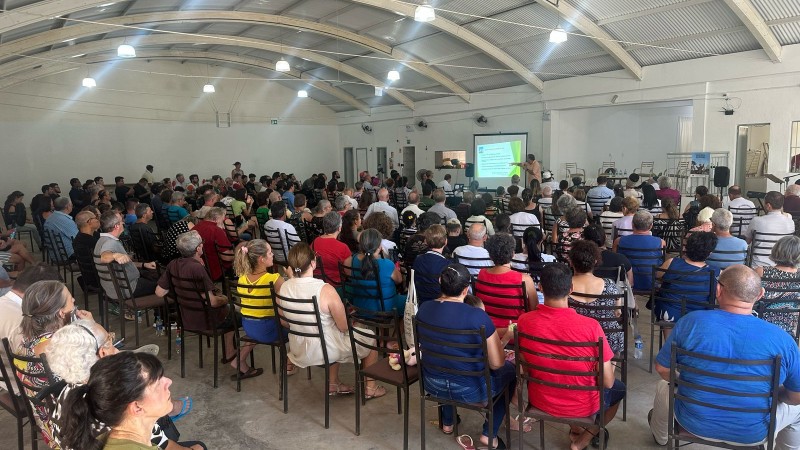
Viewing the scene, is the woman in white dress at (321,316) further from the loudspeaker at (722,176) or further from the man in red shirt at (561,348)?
the loudspeaker at (722,176)

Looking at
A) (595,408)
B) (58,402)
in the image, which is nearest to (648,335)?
(595,408)

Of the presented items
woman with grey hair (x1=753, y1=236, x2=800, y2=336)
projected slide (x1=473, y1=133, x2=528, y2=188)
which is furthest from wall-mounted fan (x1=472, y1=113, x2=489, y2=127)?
woman with grey hair (x1=753, y1=236, x2=800, y2=336)

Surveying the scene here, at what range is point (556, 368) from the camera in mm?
2615

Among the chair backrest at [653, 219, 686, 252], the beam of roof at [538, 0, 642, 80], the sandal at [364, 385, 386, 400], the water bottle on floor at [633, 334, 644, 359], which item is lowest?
the sandal at [364, 385, 386, 400]

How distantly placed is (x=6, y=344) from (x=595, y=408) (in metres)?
2.88

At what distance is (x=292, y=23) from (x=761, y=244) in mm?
10671

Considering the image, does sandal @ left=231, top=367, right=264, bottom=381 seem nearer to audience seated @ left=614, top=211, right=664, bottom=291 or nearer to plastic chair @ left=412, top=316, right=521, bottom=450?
plastic chair @ left=412, top=316, right=521, bottom=450

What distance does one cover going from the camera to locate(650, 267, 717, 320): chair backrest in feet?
12.4

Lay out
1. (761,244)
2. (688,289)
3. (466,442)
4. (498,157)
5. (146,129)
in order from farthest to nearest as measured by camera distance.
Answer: (146,129) < (498,157) < (761,244) < (688,289) < (466,442)

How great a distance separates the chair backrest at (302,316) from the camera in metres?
3.36

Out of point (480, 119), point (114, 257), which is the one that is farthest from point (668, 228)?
point (480, 119)

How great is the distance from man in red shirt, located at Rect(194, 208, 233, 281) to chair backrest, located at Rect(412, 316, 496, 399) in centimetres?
369

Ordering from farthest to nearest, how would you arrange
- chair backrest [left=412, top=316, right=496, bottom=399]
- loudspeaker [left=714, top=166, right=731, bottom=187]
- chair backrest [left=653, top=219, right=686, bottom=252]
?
loudspeaker [left=714, top=166, right=731, bottom=187] < chair backrest [left=653, top=219, right=686, bottom=252] < chair backrest [left=412, top=316, right=496, bottom=399]

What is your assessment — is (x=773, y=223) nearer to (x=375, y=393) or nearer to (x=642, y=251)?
(x=642, y=251)
